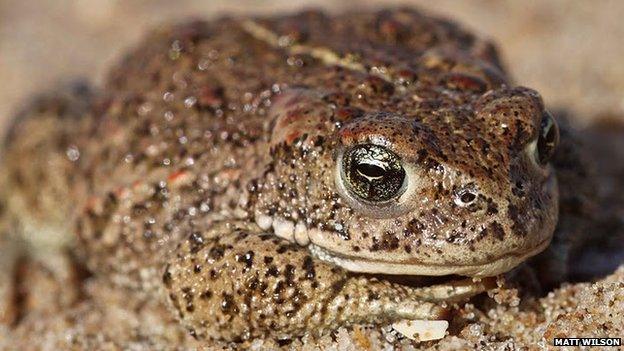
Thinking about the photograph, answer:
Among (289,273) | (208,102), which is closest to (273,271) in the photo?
(289,273)

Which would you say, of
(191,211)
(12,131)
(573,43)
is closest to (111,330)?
(191,211)

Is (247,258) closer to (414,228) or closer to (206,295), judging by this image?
(206,295)

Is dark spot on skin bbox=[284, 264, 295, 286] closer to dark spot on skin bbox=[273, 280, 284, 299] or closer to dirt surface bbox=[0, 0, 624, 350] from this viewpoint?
dark spot on skin bbox=[273, 280, 284, 299]

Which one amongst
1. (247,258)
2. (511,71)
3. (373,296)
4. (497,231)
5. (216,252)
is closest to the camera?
(497,231)

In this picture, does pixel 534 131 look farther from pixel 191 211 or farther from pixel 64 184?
pixel 64 184

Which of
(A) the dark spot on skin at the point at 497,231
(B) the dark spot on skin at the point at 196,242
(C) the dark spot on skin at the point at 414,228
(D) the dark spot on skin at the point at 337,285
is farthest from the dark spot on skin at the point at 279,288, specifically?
(A) the dark spot on skin at the point at 497,231

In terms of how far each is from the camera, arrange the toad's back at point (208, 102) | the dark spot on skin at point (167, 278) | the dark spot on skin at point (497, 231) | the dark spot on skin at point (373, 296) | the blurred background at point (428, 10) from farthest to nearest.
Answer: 1. the blurred background at point (428, 10)
2. the toad's back at point (208, 102)
3. the dark spot on skin at point (167, 278)
4. the dark spot on skin at point (373, 296)
5. the dark spot on skin at point (497, 231)

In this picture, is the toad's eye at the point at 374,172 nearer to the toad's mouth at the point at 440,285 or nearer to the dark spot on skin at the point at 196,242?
the toad's mouth at the point at 440,285
